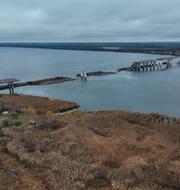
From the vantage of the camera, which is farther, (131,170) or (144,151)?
(144,151)

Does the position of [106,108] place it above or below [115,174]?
below

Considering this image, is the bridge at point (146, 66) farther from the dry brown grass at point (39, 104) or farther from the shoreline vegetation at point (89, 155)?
the shoreline vegetation at point (89, 155)

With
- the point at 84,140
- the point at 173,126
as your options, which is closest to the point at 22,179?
the point at 84,140

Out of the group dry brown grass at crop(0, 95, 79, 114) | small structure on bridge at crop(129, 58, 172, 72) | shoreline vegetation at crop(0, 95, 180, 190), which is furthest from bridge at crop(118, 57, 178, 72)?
shoreline vegetation at crop(0, 95, 180, 190)

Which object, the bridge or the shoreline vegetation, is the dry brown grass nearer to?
the shoreline vegetation

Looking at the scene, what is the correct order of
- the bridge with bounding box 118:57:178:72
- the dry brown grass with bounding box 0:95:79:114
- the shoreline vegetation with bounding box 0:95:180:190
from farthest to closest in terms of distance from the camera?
the bridge with bounding box 118:57:178:72
the dry brown grass with bounding box 0:95:79:114
the shoreline vegetation with bounding box 0:95:180:190

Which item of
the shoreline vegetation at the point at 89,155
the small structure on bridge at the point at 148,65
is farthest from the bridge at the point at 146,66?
the shoreline vegetation at the point at 89,155

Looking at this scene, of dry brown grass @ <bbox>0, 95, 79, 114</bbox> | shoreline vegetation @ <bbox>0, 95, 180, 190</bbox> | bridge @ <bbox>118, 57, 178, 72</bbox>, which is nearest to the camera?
shoreline vegetation @ <bbox>0, 95, 180, 190</bbox>

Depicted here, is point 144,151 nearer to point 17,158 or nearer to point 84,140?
point 84,140
